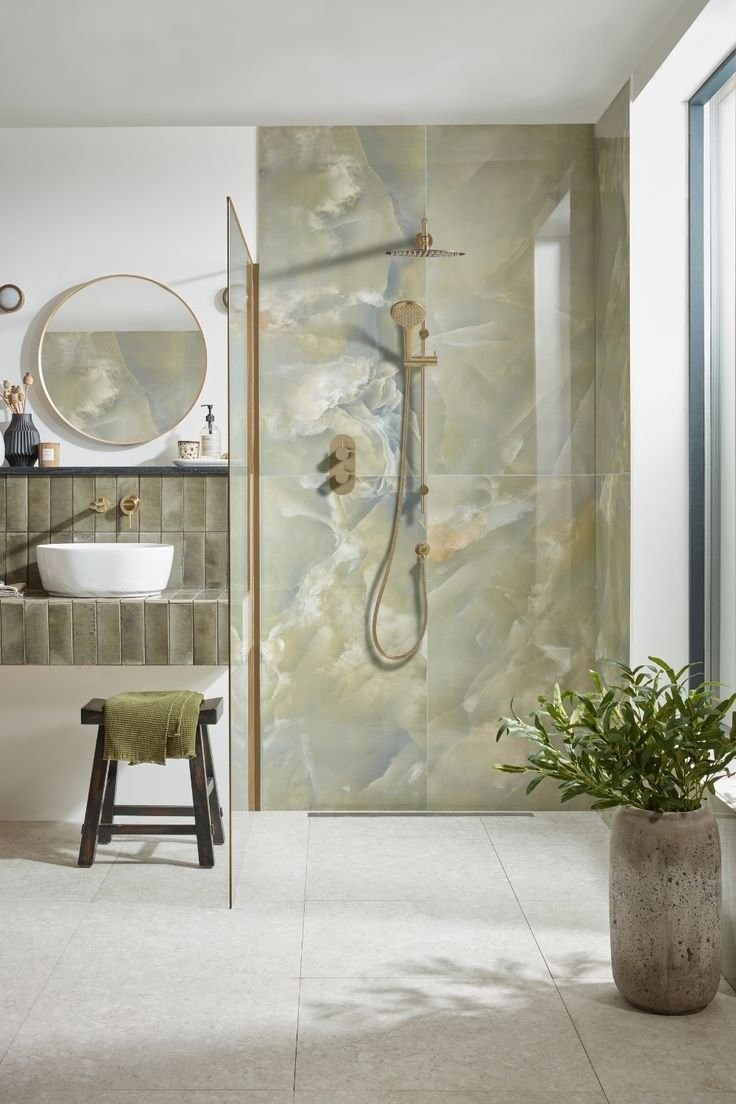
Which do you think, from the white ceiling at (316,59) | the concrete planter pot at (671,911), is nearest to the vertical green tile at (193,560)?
the white ceiling at (316,59)

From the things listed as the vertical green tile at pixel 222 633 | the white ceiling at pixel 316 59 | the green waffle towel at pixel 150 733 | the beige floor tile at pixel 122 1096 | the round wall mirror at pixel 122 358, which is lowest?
the beige floor tile at pixel 122 1096

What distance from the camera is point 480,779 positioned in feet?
12.1

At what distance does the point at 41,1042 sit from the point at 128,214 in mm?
2711

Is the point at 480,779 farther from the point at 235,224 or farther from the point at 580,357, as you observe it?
the point at 235,224

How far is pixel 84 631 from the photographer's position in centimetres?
312

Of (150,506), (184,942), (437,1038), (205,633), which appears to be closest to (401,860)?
(184,942)

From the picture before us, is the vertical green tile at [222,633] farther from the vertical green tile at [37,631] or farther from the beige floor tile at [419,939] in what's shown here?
the beige floor tile at [419,939]

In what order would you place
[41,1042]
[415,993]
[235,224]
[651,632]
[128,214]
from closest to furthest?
1. [41,1042]
2. [415,993]
3. [235,224]
4. [651,632]
5. [128,214]

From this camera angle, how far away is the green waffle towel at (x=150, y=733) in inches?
120

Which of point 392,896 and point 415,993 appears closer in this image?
point 415,993

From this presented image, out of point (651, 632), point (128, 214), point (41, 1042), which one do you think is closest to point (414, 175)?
point (128, 214)

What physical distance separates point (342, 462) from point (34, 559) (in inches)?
45.8

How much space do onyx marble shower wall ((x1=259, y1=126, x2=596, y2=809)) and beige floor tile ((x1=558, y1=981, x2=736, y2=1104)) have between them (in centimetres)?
143

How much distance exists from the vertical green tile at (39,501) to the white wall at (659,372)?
6.66 feet
